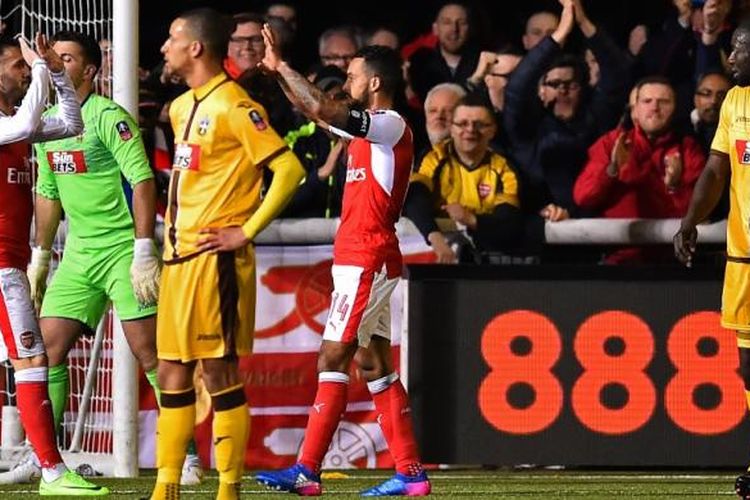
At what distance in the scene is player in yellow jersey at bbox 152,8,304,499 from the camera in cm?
752

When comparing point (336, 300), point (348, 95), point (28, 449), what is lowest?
point (28, 449)

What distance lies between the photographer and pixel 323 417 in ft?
28.1

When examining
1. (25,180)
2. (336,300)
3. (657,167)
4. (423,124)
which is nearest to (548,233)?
(657,167)

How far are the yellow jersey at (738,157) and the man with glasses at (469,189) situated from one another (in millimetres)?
2038

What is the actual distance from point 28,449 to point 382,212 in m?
2.92

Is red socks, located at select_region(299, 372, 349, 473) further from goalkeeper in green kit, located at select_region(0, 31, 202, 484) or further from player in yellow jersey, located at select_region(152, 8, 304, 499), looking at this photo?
goalkeeper in green kit, located at select_region(0, 31, 202, 484)

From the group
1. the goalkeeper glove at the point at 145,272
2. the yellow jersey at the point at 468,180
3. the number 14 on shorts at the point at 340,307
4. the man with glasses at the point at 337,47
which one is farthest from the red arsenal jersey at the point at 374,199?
the man with glasses at the point at 337,47

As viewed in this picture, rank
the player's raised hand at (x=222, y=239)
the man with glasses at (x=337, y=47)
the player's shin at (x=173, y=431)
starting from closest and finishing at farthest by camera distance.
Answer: the player's raised hand at (x=222, y=239)
the player's shin at (x=173, y=431)
the man with glasses at (x=337, y=47)

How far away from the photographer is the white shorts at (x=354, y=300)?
859cm

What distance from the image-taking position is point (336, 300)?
865cm

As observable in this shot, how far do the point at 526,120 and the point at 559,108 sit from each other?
11.4 inches

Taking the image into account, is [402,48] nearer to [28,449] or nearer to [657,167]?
[657,167]

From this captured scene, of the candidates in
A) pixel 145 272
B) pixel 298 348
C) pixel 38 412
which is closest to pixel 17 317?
pixel 38 412

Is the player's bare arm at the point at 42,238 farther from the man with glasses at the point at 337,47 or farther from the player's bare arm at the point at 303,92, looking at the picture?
the man with glasses at the point at 337,47
